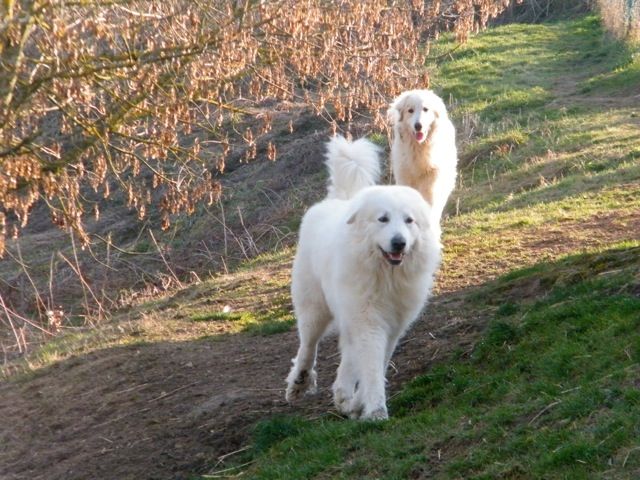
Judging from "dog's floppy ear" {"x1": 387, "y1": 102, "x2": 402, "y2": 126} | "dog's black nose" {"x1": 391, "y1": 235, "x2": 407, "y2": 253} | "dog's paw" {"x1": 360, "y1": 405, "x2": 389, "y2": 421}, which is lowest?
"dog's paw" {"x1": 360, "y1": 405, "x2": 389, "y2": 421}

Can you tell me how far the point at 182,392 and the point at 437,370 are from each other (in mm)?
2608

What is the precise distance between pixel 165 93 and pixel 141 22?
2.27 ft

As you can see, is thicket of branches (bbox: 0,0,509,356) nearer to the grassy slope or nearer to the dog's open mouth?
the grassy slope

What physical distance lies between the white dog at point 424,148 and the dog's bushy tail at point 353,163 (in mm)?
2909

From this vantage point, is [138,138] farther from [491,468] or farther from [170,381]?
[491,468]

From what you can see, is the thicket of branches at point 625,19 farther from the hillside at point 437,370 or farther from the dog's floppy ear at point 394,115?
the dog's floppy ear at point 394,115

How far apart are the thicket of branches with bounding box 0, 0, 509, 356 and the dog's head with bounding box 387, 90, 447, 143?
16.5 inches

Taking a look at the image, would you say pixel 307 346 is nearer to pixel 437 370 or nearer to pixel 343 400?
pixel 343 400

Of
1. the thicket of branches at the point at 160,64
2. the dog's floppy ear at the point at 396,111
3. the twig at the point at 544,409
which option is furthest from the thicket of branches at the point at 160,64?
the twig at the point at 544,409

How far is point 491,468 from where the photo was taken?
532 centimetres

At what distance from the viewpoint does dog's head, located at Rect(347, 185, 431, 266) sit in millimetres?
6828

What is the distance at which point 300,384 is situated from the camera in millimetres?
7844

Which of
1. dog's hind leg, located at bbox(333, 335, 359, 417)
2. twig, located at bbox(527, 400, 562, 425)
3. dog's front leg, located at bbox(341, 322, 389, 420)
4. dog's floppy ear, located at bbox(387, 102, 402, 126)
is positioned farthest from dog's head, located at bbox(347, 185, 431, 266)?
dog's floppy ear, located at bbox(387, 102, 402, 126)

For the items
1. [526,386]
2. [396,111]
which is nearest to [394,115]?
[396,111]
